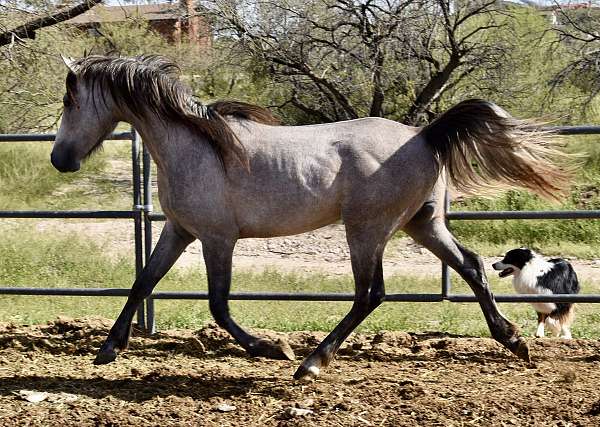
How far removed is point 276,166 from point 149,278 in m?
1.04

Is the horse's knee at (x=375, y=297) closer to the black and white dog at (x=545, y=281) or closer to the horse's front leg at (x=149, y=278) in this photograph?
the horse's front leg at (x=149, y=278)

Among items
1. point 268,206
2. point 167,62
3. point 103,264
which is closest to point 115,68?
point 167,62

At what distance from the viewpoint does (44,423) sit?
393 cm

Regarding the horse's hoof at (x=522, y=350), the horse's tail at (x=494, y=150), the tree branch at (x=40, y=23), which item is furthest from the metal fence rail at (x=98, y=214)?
the tree branch at (x=40, y=23)

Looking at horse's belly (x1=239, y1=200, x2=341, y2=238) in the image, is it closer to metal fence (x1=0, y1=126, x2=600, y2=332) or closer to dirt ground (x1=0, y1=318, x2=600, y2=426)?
dirt ground (x1=0, y1=318, x2=600, y2=426)

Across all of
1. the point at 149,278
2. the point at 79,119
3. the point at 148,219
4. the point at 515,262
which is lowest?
the point at 515,262

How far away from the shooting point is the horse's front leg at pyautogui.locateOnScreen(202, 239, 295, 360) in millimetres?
4793

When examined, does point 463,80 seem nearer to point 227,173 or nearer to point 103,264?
point 103,264

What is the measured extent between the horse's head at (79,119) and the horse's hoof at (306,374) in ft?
5.76

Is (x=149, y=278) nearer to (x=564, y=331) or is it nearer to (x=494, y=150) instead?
(x=494, y=150)

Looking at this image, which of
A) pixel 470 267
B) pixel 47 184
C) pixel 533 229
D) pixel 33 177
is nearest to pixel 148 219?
pixel 470 267

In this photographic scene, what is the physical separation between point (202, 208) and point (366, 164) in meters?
0.96

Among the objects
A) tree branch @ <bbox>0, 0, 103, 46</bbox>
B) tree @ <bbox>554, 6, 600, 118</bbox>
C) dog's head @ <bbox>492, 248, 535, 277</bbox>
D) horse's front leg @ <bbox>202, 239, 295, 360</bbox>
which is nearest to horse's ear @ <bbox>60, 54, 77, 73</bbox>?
horse's front leg @ <bbox>202, 239, 295, 360</bbox>

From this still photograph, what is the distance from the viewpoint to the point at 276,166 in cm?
482
